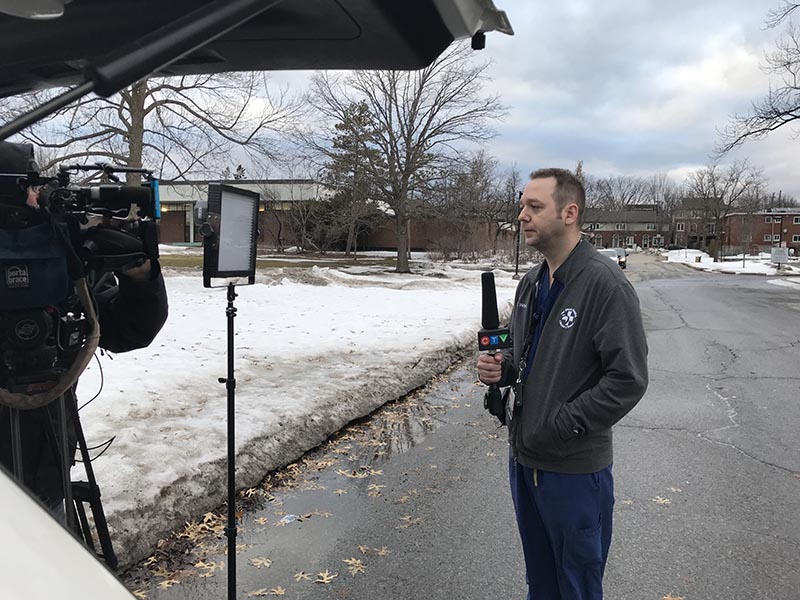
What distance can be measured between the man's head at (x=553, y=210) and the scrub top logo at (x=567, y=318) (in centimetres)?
28

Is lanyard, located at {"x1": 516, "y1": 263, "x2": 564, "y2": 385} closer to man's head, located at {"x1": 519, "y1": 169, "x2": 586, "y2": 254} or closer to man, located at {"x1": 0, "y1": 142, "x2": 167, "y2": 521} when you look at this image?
man's head, located at {"x1": 519, "y1": 169, "x2": 586, "y2": 254}

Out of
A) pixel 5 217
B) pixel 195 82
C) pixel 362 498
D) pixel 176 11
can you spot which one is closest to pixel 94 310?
pixel 5 217

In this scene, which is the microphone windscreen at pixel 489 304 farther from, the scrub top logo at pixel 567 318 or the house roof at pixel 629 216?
the house roof at pixel 629 216

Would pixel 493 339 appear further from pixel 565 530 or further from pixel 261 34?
pixel 261 34

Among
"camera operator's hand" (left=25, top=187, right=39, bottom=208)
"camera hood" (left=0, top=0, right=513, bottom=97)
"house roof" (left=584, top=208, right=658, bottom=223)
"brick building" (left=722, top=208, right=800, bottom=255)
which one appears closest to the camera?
"camera hood" (left=0, top=0, right=513, bottom=97)

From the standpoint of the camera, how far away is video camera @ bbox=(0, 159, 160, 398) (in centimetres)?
165

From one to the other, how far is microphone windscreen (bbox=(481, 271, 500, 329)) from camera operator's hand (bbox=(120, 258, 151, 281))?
132 centimetres

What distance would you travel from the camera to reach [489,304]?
2559mm

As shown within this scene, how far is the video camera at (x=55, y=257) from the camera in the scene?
64.9 inches

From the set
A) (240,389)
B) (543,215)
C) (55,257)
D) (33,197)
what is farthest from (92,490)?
(240,389)

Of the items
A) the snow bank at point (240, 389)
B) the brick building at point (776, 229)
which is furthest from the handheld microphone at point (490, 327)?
the brick building at point (776, 229)

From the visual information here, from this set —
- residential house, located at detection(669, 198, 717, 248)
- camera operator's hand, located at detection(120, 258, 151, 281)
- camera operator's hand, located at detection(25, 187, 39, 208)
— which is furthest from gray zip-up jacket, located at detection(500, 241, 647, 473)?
residential house, located at detection(669, 198, 717, 248)

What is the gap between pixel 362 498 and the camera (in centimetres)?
439

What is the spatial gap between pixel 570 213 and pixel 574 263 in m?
0.21
